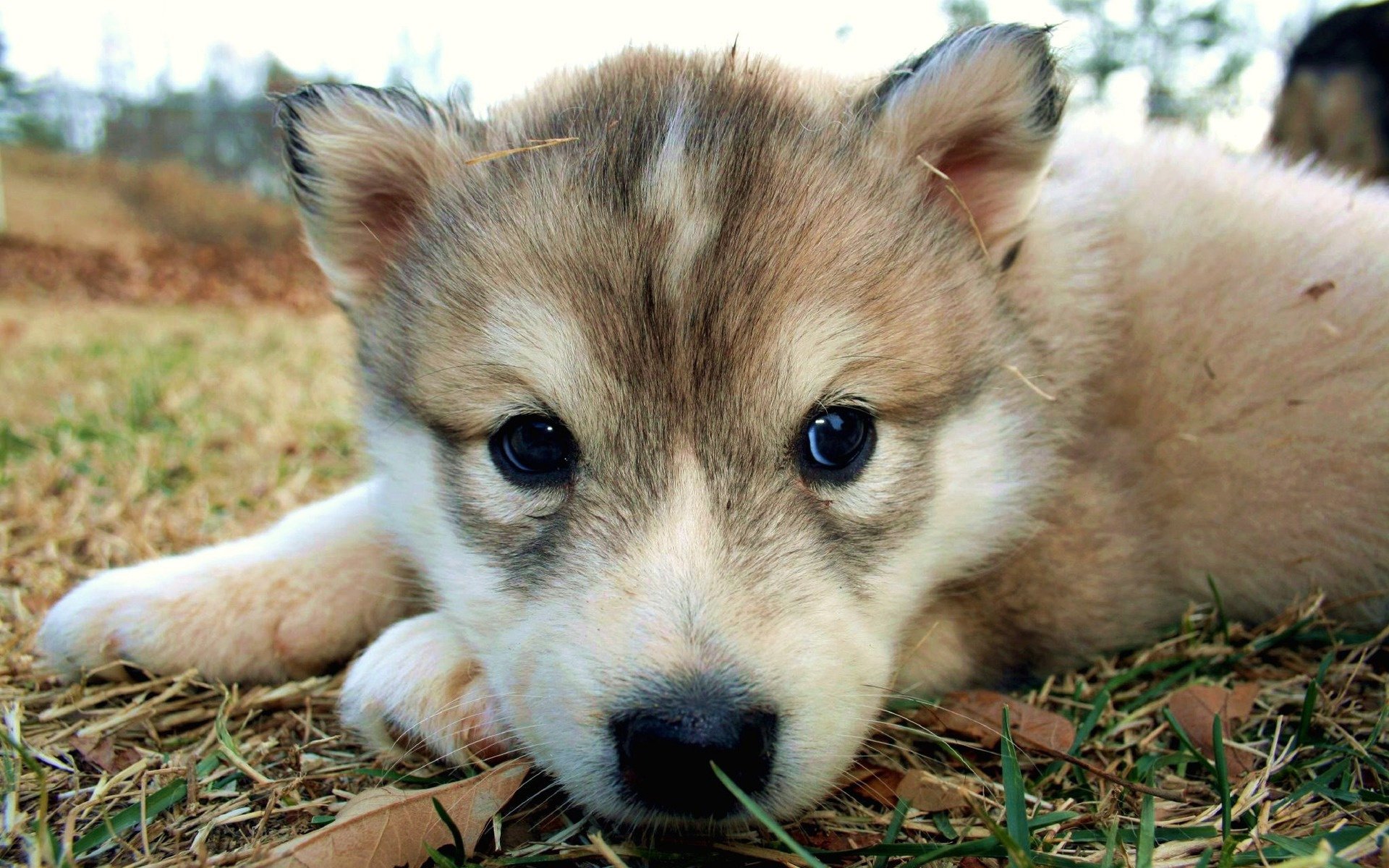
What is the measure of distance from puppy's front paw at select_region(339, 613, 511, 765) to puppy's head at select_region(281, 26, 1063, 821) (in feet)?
0.26

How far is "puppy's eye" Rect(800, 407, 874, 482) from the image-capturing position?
7.07 feet

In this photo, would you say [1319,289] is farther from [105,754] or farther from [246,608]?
[105,754]

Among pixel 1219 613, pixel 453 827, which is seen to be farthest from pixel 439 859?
pixel 1219 613

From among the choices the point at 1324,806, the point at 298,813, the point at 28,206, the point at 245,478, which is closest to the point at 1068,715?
the point at 1324,806

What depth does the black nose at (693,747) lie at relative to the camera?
1.68 metres

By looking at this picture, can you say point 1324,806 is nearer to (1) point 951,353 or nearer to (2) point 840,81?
(1) point 951,353

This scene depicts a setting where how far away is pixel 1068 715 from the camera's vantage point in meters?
Answer: 2.46

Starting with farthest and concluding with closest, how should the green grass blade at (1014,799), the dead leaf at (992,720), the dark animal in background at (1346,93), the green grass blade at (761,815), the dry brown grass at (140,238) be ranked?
the dry brown grass at (140,238), the dark animal in background at (1346,93), the dead leaf at (992,720), the green grass blade at (1014,799), the green grass blade at (761,815)

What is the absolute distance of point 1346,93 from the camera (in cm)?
895

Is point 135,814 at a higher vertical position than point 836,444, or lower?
lower

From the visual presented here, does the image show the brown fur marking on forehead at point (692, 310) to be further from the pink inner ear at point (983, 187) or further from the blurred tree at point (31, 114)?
the blurred tree at point (31, 114)

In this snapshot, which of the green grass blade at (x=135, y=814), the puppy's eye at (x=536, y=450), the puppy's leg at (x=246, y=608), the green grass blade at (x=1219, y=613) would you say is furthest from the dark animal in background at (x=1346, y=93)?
the green grass blade at (x=135, y=814)

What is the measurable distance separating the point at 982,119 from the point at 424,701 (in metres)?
1.93

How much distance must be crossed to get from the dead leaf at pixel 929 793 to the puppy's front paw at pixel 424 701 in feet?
2.78
